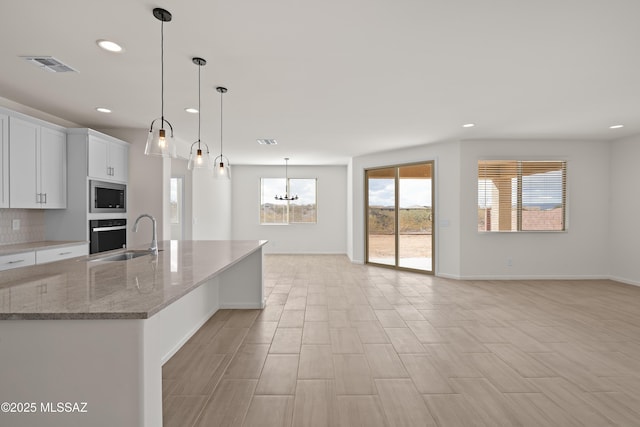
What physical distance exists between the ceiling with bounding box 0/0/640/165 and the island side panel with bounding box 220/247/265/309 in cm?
203

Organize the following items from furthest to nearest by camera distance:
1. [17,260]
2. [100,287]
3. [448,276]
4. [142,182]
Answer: [448,276] < [142,182] < [17,260] < [100,287]

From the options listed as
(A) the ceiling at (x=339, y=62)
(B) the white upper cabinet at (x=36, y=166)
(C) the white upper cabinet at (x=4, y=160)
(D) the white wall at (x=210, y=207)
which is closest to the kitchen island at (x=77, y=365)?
(A) the ceiling at (x=339, y=62)

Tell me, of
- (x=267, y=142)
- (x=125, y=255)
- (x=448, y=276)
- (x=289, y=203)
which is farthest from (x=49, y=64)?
(x=289, y=203)

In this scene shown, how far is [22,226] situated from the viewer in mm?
3797

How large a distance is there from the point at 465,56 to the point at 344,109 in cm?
166

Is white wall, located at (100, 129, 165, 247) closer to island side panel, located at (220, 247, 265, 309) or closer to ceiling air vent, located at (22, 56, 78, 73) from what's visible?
island side panel, located at (220, 247, 265, 309)

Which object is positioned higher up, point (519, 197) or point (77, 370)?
point (519, 197)

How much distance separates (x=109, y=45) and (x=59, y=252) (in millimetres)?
2560

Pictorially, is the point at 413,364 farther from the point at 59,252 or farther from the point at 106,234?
the point at 106,234

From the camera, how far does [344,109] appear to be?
399 cm

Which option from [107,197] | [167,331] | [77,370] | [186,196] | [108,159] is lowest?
[167,331]

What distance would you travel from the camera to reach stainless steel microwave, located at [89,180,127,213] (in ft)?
13.6

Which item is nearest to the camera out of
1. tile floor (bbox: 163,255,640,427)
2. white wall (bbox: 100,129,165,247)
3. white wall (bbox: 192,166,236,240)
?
tile floor (bbox: 163,255,640,427)

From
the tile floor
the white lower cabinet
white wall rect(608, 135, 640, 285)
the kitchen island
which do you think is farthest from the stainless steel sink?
white wall rect(608, 135, 640, 285)
